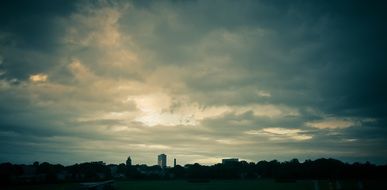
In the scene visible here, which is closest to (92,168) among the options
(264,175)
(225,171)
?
(225,171)

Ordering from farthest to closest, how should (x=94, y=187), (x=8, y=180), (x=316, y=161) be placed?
(x=316, y=161), (x=8, y=180), (x=94, y=187)

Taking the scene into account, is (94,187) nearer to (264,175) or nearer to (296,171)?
(296,171)

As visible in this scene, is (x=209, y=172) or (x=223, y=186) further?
(x=209, y=172)

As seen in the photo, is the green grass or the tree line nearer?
the green grass

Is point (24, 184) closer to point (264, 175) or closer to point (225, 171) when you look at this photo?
point (225, 171)

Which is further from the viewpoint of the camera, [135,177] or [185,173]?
[185,173]

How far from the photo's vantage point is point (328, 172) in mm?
143000

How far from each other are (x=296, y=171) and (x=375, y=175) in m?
36.0

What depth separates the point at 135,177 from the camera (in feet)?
→ 535

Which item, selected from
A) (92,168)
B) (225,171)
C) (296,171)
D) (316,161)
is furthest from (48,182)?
(316,161)

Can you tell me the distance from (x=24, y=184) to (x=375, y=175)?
129188 millimetres

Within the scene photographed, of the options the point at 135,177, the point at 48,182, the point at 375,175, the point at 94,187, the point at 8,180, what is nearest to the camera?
the point at 94,187

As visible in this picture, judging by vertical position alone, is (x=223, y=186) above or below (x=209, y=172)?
above

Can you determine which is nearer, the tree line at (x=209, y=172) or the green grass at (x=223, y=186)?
the green grass at (x=223, y=186)
